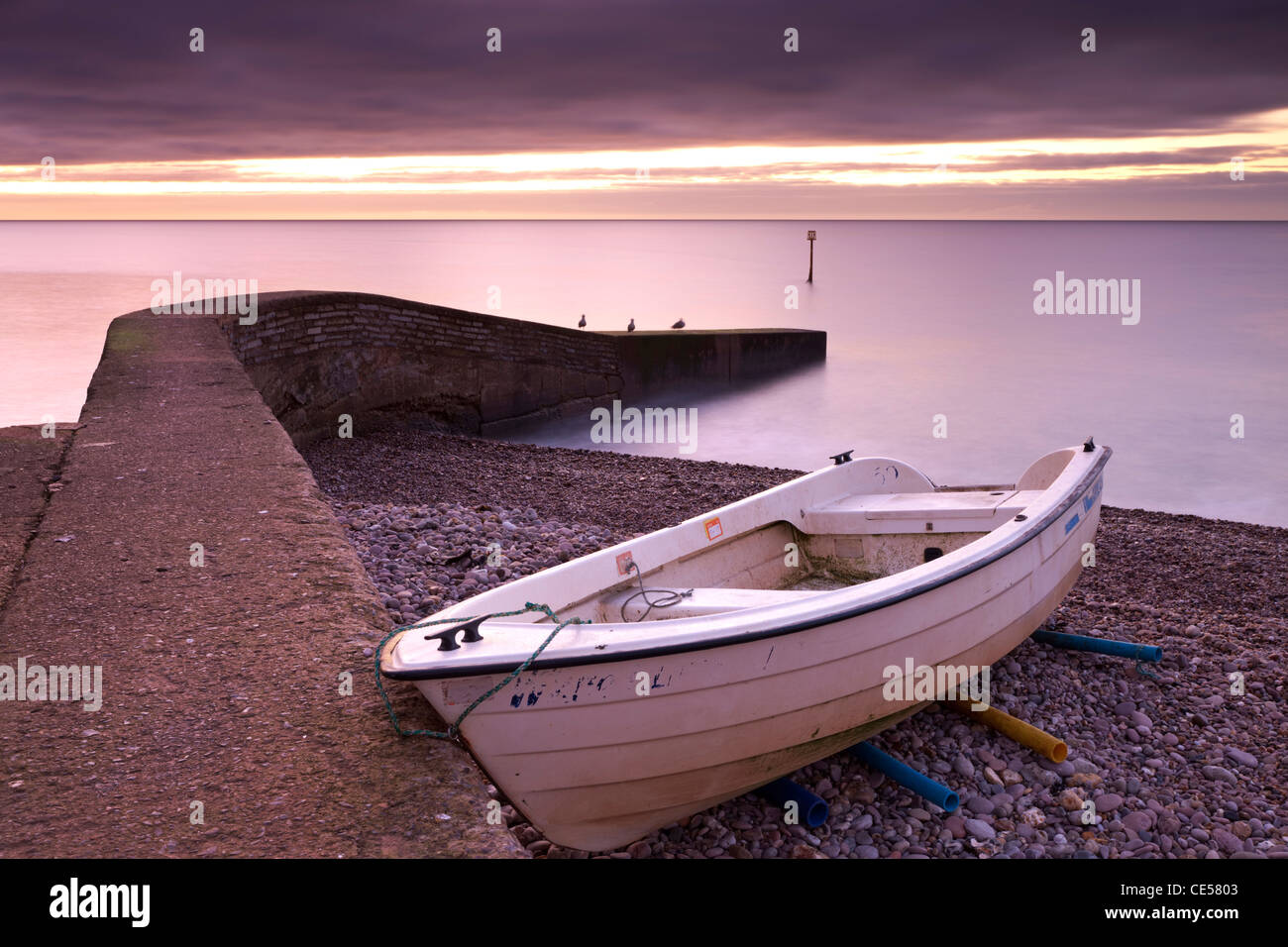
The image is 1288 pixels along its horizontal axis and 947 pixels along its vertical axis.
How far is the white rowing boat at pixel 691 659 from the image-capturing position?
2.77m

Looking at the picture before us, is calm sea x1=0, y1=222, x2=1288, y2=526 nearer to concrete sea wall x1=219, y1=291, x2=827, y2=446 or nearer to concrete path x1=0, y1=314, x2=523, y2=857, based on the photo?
concrete sea wall x1=219, y1=291, x2=827, y2=446

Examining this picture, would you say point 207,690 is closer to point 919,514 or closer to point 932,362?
point 919,514

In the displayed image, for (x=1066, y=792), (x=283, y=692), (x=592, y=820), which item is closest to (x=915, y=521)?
(x=1066, y=792)

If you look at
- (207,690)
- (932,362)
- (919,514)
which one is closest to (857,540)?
(919,514)

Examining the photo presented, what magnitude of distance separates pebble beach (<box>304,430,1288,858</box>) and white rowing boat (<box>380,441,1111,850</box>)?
0.87 feet

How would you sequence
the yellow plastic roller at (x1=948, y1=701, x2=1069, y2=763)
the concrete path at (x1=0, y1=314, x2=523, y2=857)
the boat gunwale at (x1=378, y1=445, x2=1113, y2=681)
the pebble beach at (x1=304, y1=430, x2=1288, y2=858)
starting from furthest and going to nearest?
1. the yellow plastic roller at (x1=948, y1=701, x2=1069, y2=763)
2. the pebble beach at (x1=304, y1=430, x2=1288, y2=858)
3. the boat gunwale at (x1=378, y1=445, x2=1113, y2=681)
4. the concrete path at (x1=0, y1=314, x2=523, y2=857)

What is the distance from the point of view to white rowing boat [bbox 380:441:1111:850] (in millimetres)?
2771

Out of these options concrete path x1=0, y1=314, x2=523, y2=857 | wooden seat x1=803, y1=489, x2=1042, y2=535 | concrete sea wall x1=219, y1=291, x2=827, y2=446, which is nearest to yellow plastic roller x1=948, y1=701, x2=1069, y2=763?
wooden seat x1=803, y1=489, x2=1042, y2=535

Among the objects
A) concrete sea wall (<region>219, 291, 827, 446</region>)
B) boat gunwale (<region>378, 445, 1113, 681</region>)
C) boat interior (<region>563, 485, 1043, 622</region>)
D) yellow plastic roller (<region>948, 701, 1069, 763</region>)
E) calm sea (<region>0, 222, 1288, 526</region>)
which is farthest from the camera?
calm sea (<region>0, 222, 1288, 526</region>)

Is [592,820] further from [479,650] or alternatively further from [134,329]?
[134,329]

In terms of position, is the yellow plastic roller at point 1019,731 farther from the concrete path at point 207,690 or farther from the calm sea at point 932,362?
the calm sea at point 932,362

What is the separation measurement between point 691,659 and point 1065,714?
2.70 m

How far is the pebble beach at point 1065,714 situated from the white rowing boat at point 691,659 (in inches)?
10.5

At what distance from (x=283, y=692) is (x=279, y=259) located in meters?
68.9
